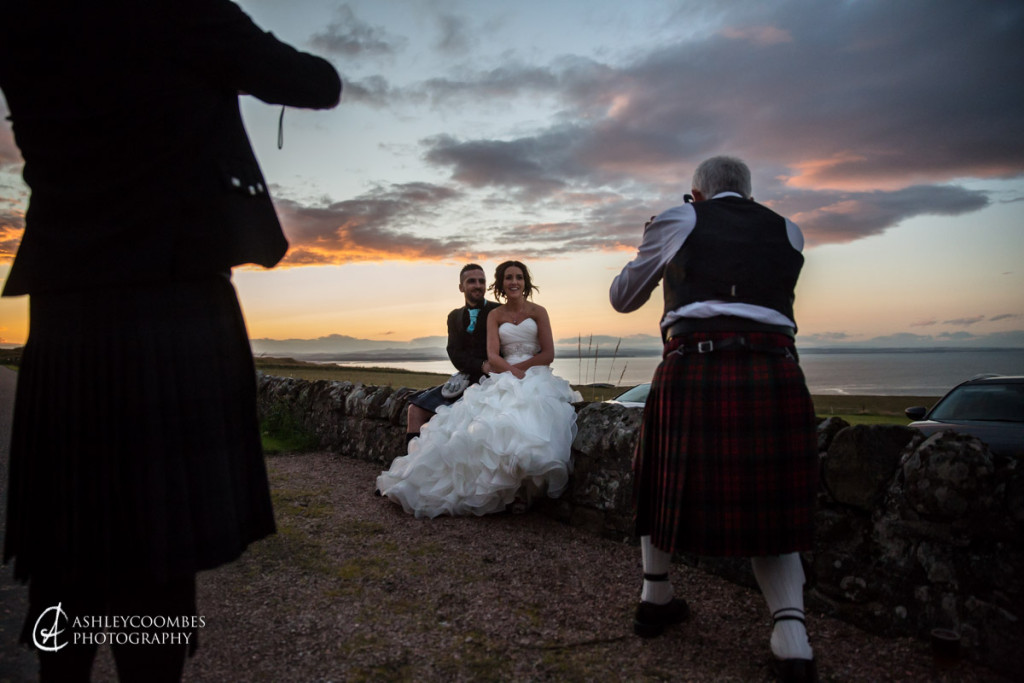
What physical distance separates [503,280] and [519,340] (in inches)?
24.8

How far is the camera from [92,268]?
1.37 meters

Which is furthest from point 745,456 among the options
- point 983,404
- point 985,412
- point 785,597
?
point 983,404

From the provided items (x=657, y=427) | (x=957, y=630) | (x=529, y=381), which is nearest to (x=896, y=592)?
(x=957, y=630)

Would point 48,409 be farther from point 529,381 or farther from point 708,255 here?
point 529,381

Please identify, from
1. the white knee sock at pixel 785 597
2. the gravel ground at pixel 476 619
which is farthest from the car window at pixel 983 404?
the white knee sock at pixel 785 597

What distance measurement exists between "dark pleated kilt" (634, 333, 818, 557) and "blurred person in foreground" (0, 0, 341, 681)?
1.68 m

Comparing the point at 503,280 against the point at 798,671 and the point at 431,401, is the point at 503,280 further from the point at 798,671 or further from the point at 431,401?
the point at 798,671

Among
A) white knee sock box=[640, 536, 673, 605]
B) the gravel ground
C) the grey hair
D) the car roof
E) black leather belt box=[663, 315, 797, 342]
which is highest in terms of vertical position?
the grey hair

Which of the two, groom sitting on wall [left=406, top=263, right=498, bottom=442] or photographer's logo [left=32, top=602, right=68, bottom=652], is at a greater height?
groom sitting on wall [left=406, top=263, right=498, bottom=442]

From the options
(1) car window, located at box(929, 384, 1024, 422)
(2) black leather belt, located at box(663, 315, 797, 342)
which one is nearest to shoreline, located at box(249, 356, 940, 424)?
(1) car window, located at box(929, 384, 1024, 422)

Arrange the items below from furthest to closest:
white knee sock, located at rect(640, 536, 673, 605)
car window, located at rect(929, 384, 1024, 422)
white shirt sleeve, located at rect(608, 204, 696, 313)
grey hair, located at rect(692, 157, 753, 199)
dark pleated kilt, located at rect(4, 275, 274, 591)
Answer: car window, located at rect(929, 384, 1024, 422) → white knee sock, located at rect(640, 536, 673, 605) → grey hair, located at rect(692, 157, 753, 199) → white shirt sleeve, located at rect(608, 204, 696, 313) → dark pleated kilt, located at rect(4, 275, 274, 591)

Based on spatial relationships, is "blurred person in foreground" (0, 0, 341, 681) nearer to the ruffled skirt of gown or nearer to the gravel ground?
the gravel ground

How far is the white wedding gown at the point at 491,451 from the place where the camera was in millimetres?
4141

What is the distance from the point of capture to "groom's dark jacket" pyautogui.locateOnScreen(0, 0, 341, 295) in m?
1.38
